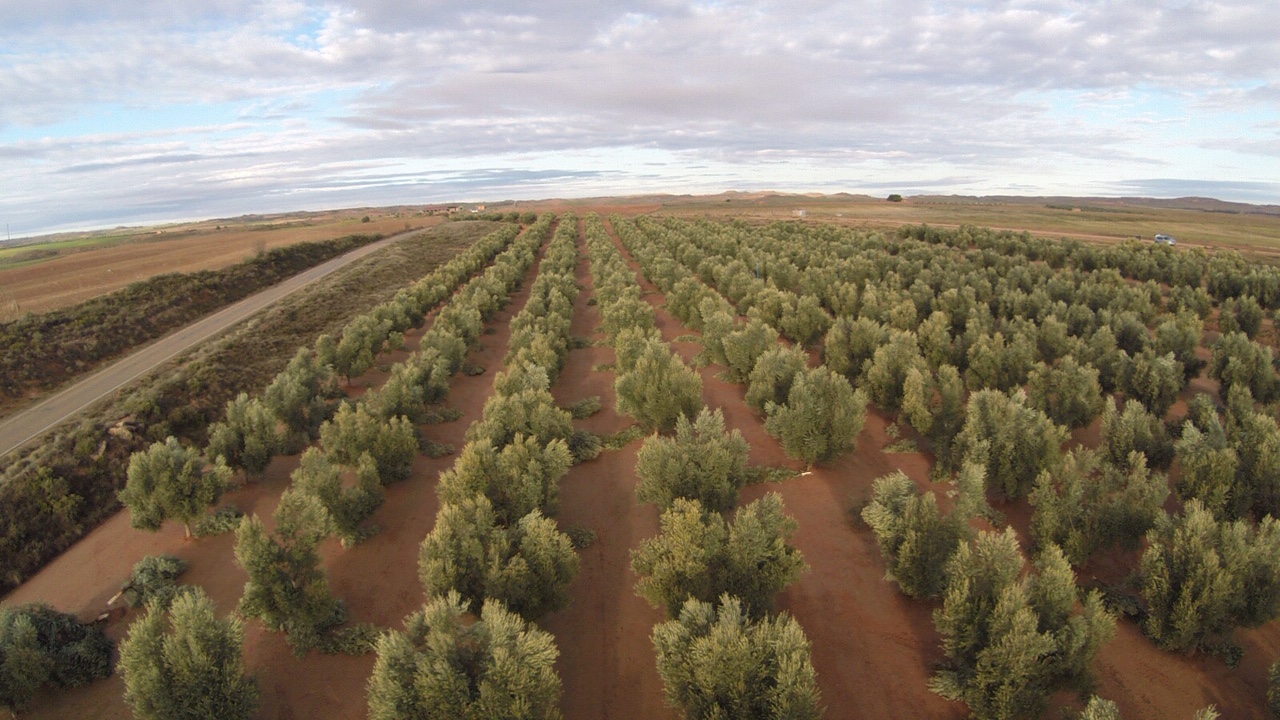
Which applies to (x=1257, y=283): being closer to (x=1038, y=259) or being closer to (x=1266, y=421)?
(x=1038, y=259)

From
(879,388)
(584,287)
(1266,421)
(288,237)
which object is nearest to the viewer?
(1266,421)

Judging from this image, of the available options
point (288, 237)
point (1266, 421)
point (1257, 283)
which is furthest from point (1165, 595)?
point (288, 237)

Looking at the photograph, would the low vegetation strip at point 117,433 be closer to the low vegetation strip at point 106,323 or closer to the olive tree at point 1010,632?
the low vegetation strip at point 106,323

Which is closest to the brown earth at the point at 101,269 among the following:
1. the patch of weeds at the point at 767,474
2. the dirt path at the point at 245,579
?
the dirt path at the point at 245,579

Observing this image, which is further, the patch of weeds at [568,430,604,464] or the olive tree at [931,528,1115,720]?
the patch of weeds at [568,430,604,464]

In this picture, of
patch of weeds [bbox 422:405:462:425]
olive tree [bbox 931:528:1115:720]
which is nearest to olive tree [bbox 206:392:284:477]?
patch of weeds [bbox 422:405:462:425]

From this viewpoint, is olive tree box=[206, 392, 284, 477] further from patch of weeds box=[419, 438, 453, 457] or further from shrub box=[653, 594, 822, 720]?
shrub box=[653, 594, 822, 720]
